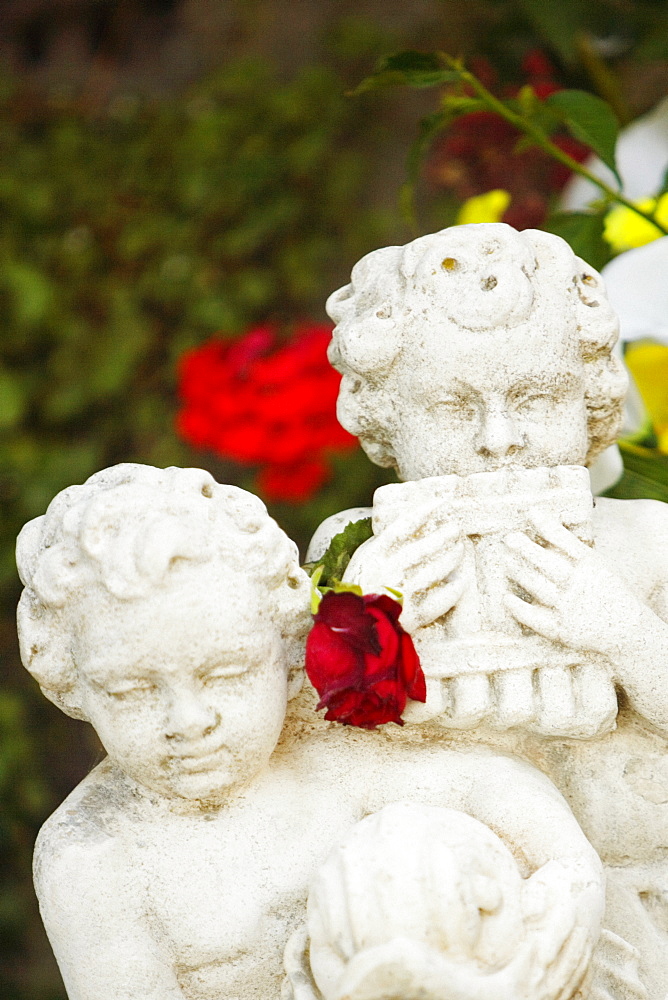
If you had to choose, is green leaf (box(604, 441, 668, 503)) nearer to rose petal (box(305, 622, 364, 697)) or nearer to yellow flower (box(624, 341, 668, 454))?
yellow flower (box(624, 341, 668, 454))

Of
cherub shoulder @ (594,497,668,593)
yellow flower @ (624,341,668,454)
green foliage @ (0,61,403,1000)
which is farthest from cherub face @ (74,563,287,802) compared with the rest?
green foliage @ (0,61,403,1000)

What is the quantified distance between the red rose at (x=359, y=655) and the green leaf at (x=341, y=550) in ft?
0.48

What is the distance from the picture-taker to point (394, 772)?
1.09m

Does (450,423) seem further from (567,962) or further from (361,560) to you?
(567,962)

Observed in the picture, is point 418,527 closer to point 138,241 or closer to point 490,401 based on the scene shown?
point 490,401

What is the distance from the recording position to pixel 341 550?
44.8 inches

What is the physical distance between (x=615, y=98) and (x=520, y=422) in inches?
51.6

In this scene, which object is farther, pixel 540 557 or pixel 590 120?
pixel 590 120

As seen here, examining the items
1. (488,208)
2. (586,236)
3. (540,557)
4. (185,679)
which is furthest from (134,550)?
(488,208)

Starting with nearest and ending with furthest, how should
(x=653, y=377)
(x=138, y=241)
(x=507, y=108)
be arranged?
(x=507, y=108)
(x=653, y=377)
(x=138, y=241)

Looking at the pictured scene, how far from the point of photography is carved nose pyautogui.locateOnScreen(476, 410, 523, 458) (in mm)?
1087

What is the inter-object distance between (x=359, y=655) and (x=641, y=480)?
0.63 m

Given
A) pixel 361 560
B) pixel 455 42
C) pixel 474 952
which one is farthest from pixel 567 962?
pixel 455 42


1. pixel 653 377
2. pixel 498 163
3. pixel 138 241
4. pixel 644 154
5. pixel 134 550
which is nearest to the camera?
pixel 134 550
